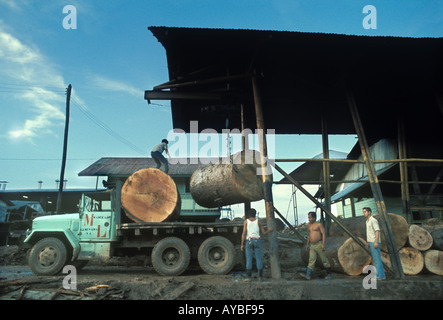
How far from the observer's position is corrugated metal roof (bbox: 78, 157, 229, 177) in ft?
59.2

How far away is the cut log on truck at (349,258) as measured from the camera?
22.1ft

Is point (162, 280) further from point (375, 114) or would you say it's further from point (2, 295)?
point (375, 114)

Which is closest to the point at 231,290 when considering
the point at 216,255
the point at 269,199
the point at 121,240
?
the point at 216,255

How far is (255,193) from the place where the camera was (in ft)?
25.2

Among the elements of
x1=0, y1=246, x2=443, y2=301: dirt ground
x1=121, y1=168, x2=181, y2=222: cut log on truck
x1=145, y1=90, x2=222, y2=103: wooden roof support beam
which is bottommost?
x1=0, y1=246, x2=443, y2=301: dirt ground

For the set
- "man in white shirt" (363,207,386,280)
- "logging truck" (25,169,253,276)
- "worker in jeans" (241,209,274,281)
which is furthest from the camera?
"logging truck" (25,169,253,276)

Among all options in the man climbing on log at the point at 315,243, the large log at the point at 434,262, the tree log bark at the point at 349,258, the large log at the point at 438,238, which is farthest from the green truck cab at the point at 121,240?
the large log at the point at 438,238

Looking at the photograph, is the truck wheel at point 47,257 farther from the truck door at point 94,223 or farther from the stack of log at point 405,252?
the stack of log at point 405,252

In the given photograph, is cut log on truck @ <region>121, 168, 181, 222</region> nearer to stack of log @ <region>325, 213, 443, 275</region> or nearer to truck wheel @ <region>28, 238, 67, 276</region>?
truck wheel @ <region>28, 238, 67, 276</region>

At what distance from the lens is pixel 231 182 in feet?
24.1

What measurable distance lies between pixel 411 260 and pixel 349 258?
5.22 feet

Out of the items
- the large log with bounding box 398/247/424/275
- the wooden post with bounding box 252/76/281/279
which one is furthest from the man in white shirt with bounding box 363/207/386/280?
the wooden post with bounding box 252/76/281/279

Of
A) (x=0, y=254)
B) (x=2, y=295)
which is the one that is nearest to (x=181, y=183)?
(x=0, y=254)

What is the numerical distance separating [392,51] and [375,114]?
3.60m
